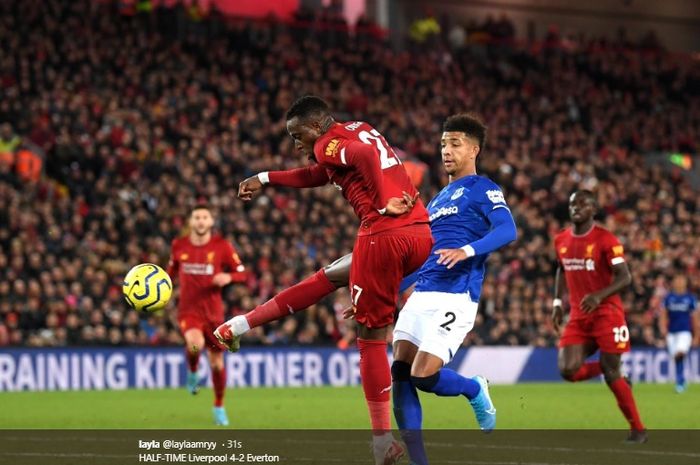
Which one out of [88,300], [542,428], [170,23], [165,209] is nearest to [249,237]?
[165,209]

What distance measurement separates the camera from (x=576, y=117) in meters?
35.8

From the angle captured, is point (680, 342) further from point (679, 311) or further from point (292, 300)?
point (292, 300)

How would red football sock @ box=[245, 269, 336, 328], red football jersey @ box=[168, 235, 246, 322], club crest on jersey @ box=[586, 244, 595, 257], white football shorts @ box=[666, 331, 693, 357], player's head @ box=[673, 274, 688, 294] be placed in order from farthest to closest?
player's head @ box=[673, 274, 688, 294] → white football shorts @ box=[666, 331, 693, 357] → red football jersey @ box=[168, 235, 246, 322] → club crest on jersey @ box=[586, 244, 595, 257] → red football sock @ box=[245, 269, 336, 328]

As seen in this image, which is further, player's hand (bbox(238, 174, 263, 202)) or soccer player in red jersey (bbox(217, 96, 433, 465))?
player's hand (bbox(238, 174, 263, 202))

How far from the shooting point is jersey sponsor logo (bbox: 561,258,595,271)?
12.8m

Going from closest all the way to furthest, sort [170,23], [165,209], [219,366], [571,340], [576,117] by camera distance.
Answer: [571,340]
[219,366]
[165,209]
[170,23]
[576,117]

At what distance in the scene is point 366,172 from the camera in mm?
8477

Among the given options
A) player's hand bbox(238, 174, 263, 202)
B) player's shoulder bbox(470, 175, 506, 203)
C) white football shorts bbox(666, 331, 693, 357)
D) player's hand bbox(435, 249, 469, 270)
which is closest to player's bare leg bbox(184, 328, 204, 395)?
player's hand bbox(238, 174, 263, 202)

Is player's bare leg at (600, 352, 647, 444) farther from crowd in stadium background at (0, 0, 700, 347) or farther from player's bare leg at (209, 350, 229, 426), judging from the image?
crowd in stadium background at (0, 0, 700, 347)

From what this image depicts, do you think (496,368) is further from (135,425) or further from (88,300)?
(135,425)

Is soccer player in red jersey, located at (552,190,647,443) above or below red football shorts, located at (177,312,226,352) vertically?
above

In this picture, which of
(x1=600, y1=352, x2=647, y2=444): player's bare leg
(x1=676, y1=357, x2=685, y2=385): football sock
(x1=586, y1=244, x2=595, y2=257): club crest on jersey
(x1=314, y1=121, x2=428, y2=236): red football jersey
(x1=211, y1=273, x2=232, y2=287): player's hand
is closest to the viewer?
(x1=314, y1=121, x2=428, y2=236): red football jersey

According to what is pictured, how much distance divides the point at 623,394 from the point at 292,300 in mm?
4099
